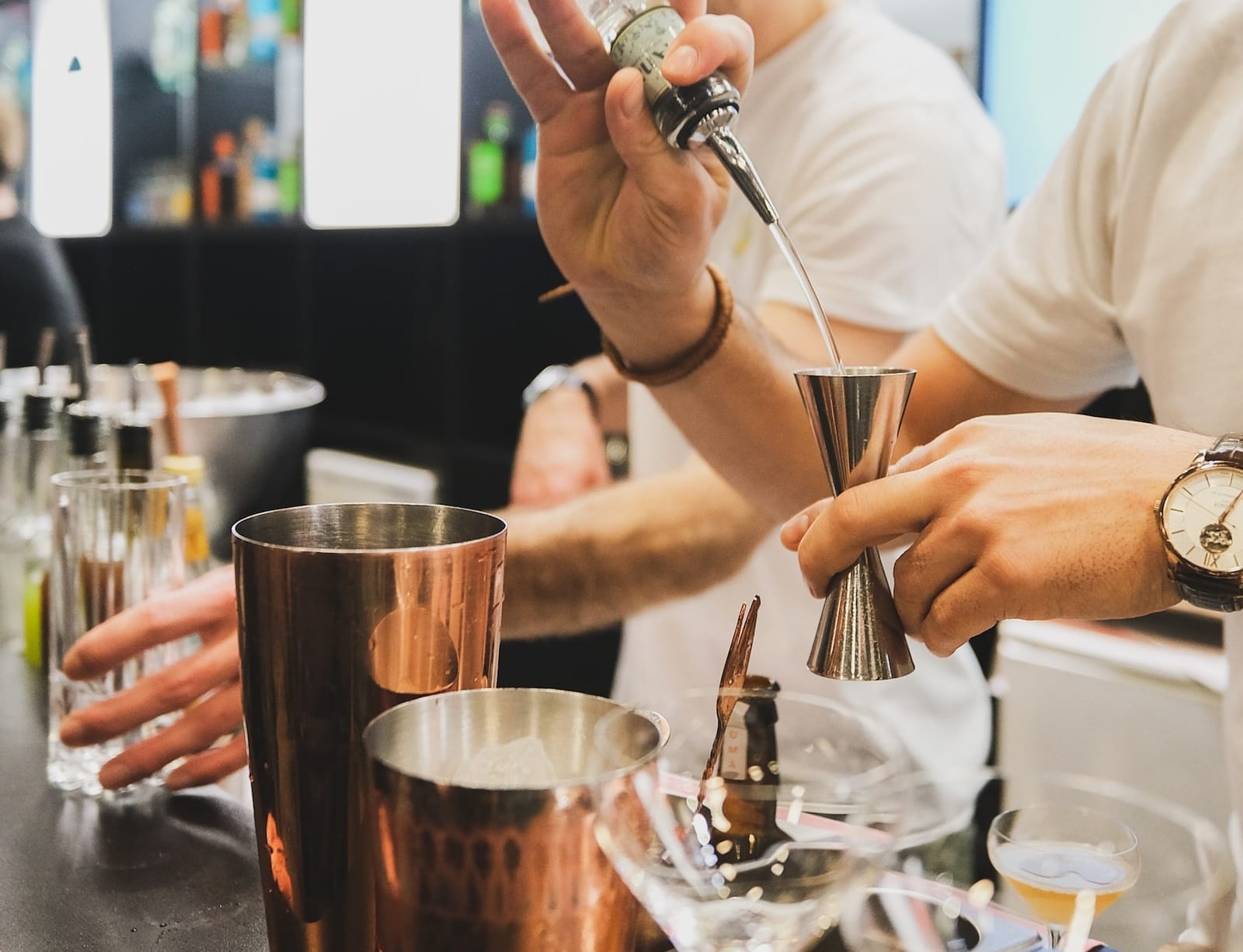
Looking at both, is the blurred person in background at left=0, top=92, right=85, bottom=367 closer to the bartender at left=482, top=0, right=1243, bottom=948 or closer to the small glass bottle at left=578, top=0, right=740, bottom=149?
the bartender at left=482, top=0, right=1243, bottom=948

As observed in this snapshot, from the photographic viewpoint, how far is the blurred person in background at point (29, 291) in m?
3.10

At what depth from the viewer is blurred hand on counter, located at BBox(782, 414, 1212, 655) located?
0.70 metres

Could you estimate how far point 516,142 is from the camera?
333 cm

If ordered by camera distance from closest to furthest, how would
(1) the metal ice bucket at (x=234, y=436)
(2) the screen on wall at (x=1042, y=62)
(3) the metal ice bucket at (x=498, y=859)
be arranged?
1. (3) the metal ice bucket at (x=498, y=859)
2. (1) the metal ice bucket at (x=234, y=436)
3. (2) the screen on wall at (x=1042, y=62)

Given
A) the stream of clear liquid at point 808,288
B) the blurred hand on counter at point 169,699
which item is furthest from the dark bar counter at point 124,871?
the stream of clear liquid at point 808,288

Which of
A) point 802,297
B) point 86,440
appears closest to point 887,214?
point 802,297

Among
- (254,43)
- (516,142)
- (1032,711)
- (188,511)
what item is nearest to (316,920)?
(188,511)

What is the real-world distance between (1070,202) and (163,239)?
4359 millimetres

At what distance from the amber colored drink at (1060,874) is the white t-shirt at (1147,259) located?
17.8 inches

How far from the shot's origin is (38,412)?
141 centimetres

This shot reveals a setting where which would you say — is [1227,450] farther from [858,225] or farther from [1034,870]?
[858,225]

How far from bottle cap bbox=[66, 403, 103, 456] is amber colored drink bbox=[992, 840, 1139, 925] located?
0.99 meters

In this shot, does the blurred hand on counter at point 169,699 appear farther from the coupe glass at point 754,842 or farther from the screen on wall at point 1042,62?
the screen on wall at point 1042,62

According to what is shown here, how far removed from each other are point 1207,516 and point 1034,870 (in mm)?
223
